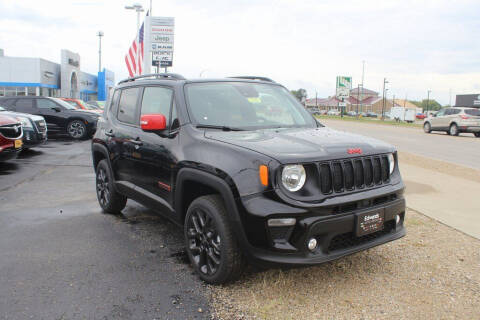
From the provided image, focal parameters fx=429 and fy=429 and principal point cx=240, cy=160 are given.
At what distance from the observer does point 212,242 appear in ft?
11.7

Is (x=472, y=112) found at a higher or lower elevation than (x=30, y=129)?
higher

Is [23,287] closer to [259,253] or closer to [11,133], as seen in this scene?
[259,253]

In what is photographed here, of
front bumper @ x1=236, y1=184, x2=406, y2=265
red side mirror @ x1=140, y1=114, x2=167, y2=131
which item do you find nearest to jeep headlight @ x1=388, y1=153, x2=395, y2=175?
front bumper @ x1=236, y1=184, x2=406, y2=265

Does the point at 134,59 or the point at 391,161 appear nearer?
the point at 391,161

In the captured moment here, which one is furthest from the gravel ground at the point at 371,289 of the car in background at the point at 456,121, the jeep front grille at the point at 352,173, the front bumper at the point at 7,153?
the car in background at the point at 456,121

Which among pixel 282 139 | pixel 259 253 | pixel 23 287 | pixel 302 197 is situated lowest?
pixel 23 287

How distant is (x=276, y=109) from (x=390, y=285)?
209 centimetres

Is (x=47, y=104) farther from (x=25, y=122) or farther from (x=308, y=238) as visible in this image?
(x=308, y=238)

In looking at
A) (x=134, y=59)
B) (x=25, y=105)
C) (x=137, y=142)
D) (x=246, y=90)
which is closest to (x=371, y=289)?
(x=246, y=90)

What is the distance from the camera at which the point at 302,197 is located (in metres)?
3.16

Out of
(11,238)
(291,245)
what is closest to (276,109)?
→ (291,245)

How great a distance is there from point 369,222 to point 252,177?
1024mm

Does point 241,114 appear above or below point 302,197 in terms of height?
above

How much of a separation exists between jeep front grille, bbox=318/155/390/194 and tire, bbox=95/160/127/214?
319 centimetres
